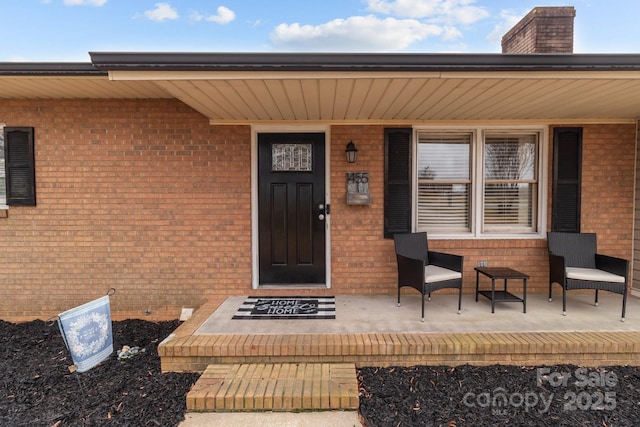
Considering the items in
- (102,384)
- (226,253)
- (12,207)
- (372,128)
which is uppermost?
(372,128)

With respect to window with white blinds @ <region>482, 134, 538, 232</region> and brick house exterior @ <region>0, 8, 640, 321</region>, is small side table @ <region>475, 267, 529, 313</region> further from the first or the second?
window with white blinds @ <region>482, 134, 538, 232</region>

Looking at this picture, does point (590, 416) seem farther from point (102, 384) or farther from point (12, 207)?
A: point (12, 207)

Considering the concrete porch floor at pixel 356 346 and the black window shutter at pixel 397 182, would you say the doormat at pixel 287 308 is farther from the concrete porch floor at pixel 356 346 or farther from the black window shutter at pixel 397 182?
the black window shutter at pixel 397 182

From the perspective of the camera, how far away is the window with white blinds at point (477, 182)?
13.6 feet

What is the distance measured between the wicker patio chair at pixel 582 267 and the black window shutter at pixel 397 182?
1.65m

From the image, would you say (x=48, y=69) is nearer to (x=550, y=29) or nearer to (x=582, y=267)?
(x=550, y=29)

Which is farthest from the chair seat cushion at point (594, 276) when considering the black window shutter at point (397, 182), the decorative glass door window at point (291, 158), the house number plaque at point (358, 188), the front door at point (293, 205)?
the decorative glass door window at point (291, 158)

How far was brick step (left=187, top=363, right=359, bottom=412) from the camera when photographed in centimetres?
225

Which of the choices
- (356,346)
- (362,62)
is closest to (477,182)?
(362,62)

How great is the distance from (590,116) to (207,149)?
15.4 ft

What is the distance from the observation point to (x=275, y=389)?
2.34 m

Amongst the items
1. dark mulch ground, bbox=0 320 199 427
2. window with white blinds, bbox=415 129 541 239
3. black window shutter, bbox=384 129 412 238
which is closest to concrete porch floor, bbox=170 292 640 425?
dark mulch ground, bbox=0 320 199 427

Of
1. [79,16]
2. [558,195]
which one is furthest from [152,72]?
[79,16]

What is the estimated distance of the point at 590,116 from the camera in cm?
392
